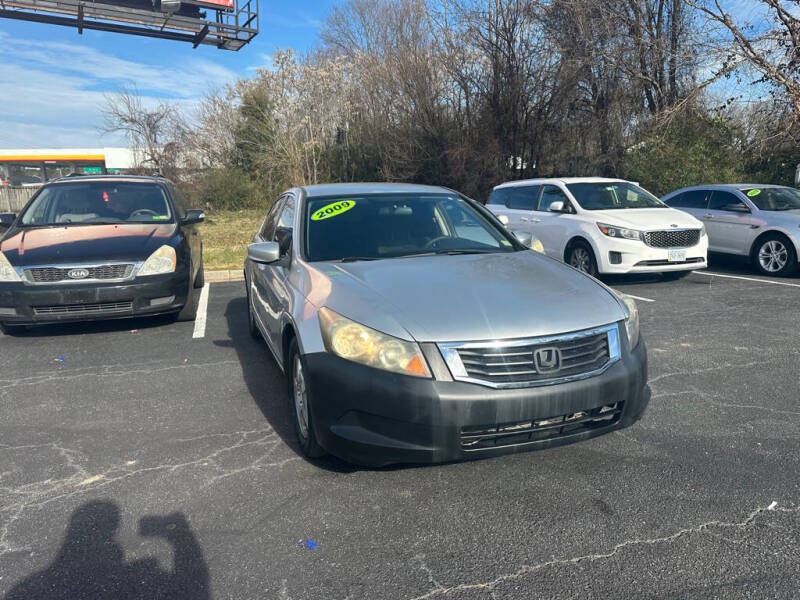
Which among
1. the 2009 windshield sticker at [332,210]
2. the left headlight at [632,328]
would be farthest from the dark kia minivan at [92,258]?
the left headlight at [632,328]

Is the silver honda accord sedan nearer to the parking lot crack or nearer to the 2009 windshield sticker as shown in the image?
the parking lot crack

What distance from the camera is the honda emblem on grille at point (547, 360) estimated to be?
2.97m

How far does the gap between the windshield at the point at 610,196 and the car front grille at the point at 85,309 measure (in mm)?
6677

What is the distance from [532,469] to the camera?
11.3 feet

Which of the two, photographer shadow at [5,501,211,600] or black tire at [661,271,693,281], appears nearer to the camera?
photographer shadow at [5,501,211,600]

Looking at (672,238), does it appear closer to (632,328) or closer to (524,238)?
(524,238)

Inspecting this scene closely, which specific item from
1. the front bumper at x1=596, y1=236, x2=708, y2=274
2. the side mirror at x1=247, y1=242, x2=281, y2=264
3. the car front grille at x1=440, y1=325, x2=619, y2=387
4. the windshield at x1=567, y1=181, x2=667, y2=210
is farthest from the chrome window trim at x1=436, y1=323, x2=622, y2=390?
the windshield at x1=567, y1=181, x2=667, y2=210

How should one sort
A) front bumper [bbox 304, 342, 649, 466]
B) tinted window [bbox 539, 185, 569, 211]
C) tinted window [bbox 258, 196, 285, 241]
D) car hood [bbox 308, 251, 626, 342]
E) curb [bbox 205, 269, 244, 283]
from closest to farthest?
front bumper [bbox 304, 342, 649, 466] → car hood [bbox 308, 251, 626, 342] → tinted window [bbox 258, 196, 285, 241] → tinted window [bbox 539, 185, 569, 211] → curb [bbox 205, 269, 244, 283]

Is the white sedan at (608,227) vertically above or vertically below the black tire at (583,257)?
above

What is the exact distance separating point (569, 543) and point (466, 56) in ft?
62.6

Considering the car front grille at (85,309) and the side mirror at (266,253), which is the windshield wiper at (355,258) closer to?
the side mirror at (266,253)

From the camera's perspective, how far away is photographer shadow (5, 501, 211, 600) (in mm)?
2457

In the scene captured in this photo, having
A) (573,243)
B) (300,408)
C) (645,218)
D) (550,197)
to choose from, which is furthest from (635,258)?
(300,408)

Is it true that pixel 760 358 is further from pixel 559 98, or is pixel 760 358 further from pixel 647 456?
pixel 559 98
